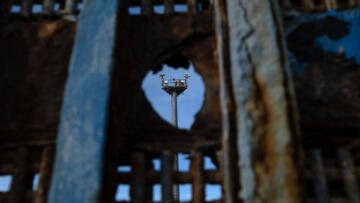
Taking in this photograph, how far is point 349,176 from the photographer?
10.2ft

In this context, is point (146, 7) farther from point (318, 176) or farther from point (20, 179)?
point (318, 176)

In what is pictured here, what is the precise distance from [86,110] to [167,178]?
1.16 metres

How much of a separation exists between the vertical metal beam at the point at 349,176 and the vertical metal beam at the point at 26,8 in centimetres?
466

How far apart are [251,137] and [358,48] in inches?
90.8

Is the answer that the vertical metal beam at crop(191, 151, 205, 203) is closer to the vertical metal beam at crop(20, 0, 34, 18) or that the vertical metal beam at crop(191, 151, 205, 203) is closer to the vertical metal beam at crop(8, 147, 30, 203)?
the vertical metal beam at crop(8, 147, 30, 203)

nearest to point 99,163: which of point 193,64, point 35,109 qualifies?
point 35,109

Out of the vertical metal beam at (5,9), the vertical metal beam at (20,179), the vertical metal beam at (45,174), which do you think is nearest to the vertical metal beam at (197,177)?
the vertical metal beam at (45,174)

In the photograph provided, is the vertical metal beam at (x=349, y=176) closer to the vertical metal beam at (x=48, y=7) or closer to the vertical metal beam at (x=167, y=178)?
the vertical metal beam at (x=167, y=178)

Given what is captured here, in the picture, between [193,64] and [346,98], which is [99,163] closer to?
[193,64]

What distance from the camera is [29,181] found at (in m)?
3.47

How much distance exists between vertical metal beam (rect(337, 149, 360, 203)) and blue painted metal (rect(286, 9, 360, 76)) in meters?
1.07

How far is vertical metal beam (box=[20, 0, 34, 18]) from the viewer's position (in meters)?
4.57

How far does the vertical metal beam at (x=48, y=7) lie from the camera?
14.9ft

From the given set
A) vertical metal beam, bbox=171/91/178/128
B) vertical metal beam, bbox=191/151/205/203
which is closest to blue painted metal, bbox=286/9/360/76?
vertical metal beam, bbox=191/151/205/203
